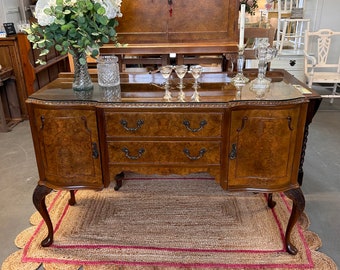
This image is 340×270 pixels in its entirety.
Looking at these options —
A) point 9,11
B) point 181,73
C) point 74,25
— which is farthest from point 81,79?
point 9,11

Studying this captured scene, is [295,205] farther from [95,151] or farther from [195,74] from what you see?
[95,151]

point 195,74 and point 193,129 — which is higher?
point 195,74

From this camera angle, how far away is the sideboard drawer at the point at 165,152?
1537 mm

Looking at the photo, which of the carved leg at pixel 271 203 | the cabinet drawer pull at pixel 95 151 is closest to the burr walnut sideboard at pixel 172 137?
the cabinet drawer pull at pixel 95 151

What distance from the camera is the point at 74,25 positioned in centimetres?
151

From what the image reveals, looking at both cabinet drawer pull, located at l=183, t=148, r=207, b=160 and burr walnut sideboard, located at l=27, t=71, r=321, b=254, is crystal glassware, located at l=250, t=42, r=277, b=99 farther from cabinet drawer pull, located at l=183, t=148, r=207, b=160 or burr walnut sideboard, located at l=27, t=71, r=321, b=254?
cabinet drawer pull, located at l=183, t=148, r=207, b=160

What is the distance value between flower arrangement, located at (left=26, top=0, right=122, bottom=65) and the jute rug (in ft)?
3.36

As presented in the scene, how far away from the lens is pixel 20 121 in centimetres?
388

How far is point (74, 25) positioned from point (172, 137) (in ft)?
2.33

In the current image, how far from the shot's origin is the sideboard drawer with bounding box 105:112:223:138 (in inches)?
58.2

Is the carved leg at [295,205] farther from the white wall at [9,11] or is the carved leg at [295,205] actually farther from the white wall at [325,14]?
the white wall at [325,14]

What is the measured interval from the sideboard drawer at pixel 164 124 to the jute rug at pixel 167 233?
2.29 ft

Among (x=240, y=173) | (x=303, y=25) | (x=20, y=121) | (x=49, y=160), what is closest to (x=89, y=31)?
(x=49, y=160)

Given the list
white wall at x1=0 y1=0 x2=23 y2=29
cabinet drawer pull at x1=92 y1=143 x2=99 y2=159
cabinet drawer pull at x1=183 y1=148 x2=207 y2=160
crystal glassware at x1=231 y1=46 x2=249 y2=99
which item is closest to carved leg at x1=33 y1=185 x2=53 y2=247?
cabinet drawer pull at x1=92 y1=143 x2=99 y2=159
